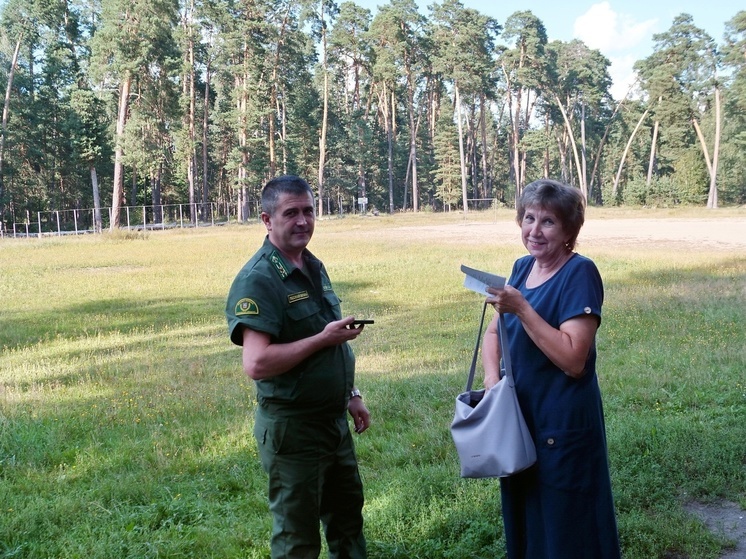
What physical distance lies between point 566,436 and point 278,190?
4.99 feet

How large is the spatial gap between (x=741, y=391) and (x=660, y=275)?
10676 mm

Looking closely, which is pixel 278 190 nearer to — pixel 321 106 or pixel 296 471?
pixel 296 471

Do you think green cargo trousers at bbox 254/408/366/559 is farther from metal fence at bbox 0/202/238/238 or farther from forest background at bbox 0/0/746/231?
metal fence at bbox 0/202/238/238

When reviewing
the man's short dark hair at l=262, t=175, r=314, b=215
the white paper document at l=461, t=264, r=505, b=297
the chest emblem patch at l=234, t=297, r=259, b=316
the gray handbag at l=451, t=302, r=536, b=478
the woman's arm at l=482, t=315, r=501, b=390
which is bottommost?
the gray handbag at l=451, t=302, r=536, b=478

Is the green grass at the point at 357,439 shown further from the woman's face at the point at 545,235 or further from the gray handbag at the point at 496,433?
the woman's face at the point at 545,235

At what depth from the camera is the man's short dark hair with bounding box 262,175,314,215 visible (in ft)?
9.59

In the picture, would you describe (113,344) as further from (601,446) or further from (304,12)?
(304,12)

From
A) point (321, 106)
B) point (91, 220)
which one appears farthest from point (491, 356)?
A: point (321, 106)

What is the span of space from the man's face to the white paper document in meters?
0.72

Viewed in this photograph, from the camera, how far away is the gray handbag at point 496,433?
2.49 m

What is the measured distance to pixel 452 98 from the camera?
7381 centimetres

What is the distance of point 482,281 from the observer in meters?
2.52

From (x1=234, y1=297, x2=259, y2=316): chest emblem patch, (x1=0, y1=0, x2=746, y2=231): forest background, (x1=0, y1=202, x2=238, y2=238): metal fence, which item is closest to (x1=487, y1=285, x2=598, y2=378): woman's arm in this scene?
(x1=234, y1=297, x2=259, y2=316): chest emblem patch

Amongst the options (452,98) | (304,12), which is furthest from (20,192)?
(452,98)
